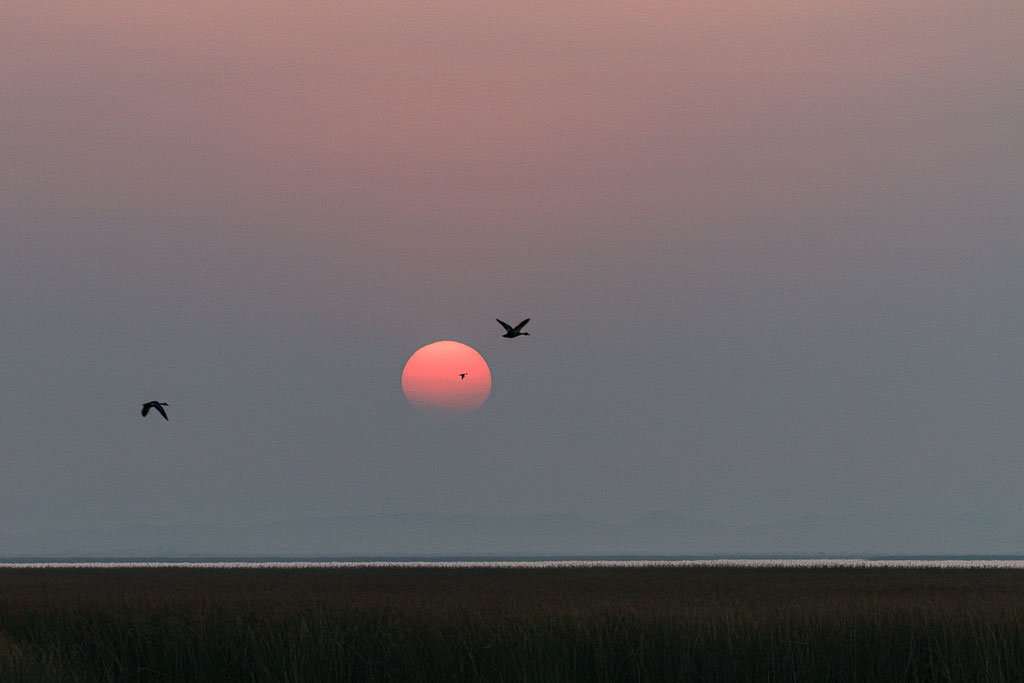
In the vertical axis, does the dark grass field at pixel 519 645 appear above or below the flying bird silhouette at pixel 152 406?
below

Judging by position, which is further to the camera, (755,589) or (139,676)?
(755,589)

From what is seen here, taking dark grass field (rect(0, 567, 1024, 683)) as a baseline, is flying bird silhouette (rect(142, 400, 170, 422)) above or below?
above

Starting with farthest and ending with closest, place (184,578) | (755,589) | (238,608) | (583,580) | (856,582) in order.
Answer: (184,578)
(583,580)
(856,582)
(755,589)
(238,608)

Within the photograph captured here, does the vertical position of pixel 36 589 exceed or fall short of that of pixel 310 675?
it falls short

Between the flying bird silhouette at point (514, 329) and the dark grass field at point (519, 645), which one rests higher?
the flying bird silhouette at point (514, 329)

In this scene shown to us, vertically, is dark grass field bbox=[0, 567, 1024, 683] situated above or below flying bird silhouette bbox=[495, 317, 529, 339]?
below

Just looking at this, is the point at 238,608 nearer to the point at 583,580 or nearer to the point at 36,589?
the point at 36,589

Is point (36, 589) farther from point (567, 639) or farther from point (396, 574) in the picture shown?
point (567, 639)

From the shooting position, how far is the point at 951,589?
4153cm

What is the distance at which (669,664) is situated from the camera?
19.2 m

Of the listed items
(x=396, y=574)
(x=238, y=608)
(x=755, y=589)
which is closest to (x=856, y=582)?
(x=755, y=589)

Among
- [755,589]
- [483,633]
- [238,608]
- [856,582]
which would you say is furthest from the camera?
[856,582]

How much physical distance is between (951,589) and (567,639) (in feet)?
85.9

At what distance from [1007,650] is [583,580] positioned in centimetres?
3165
